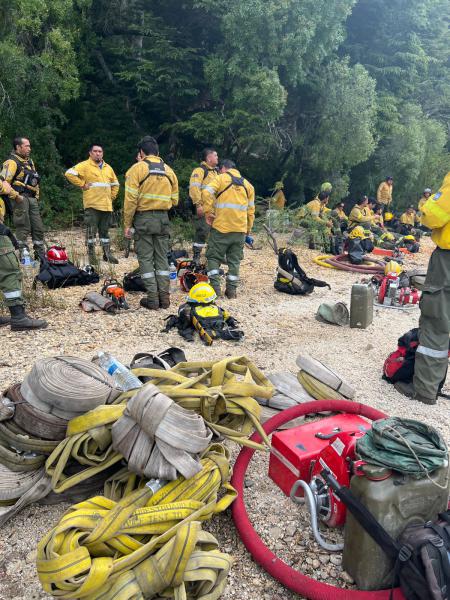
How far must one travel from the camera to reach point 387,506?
193 cm

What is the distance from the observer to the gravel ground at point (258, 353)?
7.18 ft

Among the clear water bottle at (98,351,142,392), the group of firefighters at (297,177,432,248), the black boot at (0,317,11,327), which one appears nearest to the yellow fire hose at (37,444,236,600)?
the clear water bottle at (98,351,142,392)

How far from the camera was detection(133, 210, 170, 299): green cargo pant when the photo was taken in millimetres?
5867

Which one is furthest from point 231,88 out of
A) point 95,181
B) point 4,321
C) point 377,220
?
point 4,321

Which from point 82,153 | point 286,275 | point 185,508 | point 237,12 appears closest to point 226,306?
point 286,275

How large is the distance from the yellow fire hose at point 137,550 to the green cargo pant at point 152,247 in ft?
13.5

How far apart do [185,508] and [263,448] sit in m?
0.57

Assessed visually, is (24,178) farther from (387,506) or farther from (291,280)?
(387,506)

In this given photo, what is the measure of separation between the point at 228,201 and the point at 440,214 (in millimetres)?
3363

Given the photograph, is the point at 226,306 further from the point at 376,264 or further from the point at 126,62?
the point at 126,62

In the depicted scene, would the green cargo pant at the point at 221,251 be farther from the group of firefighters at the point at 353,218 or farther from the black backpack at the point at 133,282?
the group of firefighters at the point at 353,218

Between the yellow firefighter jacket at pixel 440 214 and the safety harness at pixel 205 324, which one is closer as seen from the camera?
the yellow firefighter jacket at pixel 440 214

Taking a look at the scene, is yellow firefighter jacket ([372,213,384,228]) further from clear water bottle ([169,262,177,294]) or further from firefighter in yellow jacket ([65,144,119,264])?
firefighter in yellow jacket ([65,144,119,264])

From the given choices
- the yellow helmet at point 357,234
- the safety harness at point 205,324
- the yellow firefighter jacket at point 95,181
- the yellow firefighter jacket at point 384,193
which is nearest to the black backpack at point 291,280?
the safety harness at point 205,324
